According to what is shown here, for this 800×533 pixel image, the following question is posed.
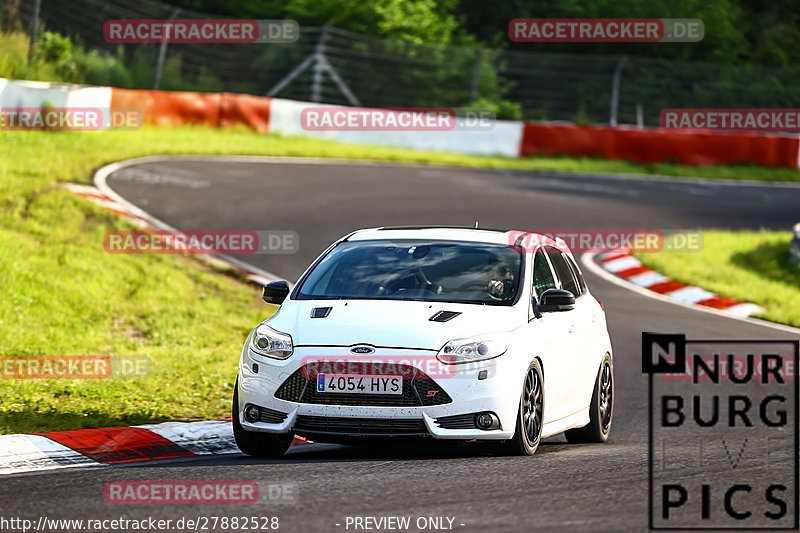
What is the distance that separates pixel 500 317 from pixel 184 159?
55.0ft

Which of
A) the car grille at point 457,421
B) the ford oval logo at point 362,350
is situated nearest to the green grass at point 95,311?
the ford oval logo at point 362,350

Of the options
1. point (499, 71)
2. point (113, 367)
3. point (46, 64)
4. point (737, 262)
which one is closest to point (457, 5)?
point (499, 71)

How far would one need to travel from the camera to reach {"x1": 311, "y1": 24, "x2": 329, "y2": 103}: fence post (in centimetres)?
3362

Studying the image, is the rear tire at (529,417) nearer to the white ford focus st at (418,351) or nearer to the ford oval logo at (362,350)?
the white ford focus st at (418,351)

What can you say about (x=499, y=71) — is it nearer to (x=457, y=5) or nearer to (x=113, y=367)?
(x=457, y=5)

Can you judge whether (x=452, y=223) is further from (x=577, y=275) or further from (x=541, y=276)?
(x=541, y=276)

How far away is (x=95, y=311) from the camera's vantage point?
12.6m

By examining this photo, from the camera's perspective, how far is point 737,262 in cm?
1894

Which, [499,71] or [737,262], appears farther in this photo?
[499,71]

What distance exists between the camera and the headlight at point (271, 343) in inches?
301

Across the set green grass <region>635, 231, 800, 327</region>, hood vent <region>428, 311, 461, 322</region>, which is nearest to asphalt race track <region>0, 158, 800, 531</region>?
hood vent <region>428, 311, 461, 322</region>

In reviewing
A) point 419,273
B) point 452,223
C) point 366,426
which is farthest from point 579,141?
point 366,426

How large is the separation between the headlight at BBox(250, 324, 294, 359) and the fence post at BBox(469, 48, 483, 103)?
2722cm

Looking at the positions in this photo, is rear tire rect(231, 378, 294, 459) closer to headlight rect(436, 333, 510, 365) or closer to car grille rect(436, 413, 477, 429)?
car grille rect(436, 413, 477, 429)
